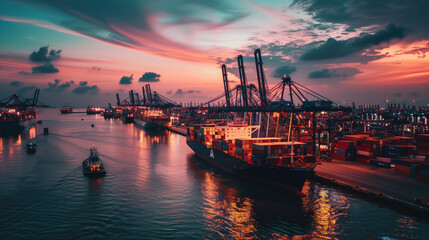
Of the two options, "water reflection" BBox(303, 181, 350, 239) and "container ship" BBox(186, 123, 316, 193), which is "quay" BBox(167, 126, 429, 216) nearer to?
"water reflection" BBox(303, 181, 350, 239)

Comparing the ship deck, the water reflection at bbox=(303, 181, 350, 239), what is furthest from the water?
the ship deck

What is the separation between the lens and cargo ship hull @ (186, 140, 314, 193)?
32.6m

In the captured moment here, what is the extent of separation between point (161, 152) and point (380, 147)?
49.9 metres

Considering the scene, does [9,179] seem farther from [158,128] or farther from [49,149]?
[158,128]

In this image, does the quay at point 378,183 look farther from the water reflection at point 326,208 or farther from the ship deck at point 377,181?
the water reflection at point 326,208

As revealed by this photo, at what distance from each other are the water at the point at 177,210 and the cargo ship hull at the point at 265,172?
127 cm

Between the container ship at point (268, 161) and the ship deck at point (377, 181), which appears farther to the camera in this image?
the container ship at point (268, 161)

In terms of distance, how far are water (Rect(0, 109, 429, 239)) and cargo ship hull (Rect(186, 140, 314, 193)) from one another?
1267mm

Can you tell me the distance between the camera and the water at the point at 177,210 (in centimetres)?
2322

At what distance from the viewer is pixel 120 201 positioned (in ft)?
102

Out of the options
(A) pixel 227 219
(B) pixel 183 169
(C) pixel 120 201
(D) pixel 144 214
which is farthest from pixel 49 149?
(A) pixel 227 219

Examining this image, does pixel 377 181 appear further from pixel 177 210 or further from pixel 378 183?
pixel 177 210

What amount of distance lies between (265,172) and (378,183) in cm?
1414

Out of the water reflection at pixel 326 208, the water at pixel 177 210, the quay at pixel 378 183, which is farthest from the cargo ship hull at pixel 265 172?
the quay at pixel 378 183
